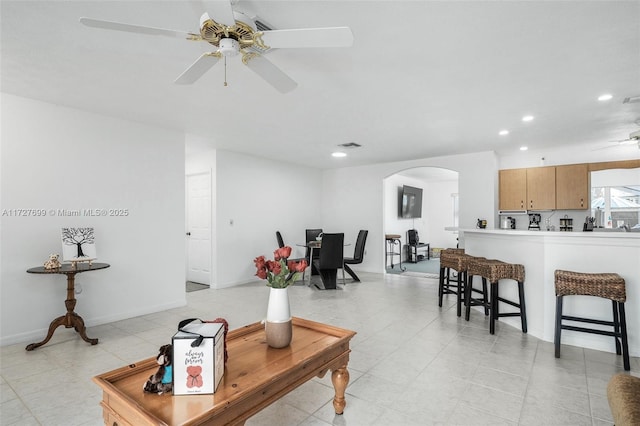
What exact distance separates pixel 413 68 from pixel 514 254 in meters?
2.49

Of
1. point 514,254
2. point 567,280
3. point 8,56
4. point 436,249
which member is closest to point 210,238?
point 8,56

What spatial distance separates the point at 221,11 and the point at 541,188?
248 inches

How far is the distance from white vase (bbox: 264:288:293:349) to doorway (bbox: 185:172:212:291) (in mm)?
4459

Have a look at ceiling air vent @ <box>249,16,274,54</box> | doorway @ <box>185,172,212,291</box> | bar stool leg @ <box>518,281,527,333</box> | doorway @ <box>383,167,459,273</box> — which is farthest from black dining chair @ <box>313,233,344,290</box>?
ceiling air vent @ <box>249,16,274,54</box>

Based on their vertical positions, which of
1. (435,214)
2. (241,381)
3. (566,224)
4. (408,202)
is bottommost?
(241,381)

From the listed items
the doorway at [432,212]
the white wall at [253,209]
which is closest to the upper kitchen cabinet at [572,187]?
the doorway at [432,212]

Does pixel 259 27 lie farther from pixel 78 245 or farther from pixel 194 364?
pixel 78 245

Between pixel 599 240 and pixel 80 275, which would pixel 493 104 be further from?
pixel 80 275

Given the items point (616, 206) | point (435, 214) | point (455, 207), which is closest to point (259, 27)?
point (616, 206)

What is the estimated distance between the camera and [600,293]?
2736 millimetres

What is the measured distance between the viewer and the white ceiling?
200 centimetres

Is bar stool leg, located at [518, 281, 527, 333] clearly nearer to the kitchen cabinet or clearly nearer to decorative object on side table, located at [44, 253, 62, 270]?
the kitchen cabinet

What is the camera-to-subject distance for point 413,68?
Result: 8.94 feet

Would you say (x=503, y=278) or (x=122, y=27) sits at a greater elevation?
(x=122, y=27)
